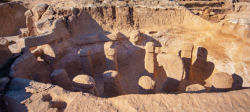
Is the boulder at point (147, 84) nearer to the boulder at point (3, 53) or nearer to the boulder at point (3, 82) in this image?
the boulder at point (3, 82)

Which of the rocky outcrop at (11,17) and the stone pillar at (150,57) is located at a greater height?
the rocky outcrop at (11,17)

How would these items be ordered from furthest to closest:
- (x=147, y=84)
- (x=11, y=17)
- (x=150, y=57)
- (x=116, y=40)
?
(x=11, y=17) < (x=116, y=40) < (x=150, y=57) < (x=147, y=84)

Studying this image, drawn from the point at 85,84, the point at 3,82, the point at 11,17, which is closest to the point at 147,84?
the point at 85,84

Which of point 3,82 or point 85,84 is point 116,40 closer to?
point 85,84

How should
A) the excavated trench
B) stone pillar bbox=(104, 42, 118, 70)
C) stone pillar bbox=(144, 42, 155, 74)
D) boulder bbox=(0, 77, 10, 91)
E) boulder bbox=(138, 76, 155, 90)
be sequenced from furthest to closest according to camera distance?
the excavated trench < stone pillar bbox=(104, 42, 118, 70) < stone pillar bbox=(144, 42, 155, 74) < boulder bbox=(138, 76, 155, 90) < boulder bbox=(0, 77, 10, 91)

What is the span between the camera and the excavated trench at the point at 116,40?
4.82 metres

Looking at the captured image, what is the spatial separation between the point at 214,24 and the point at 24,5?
11.3 metres

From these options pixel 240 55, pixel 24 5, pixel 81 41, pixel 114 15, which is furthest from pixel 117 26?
pixel 24 5

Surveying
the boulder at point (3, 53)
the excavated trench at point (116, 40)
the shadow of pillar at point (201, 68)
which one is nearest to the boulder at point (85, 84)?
the excavated trench at point (116, 40)

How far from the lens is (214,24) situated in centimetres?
475

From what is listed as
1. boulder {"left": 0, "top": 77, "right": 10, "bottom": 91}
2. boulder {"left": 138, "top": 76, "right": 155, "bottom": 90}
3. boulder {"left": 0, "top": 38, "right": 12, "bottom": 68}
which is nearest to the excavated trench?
boulder {"left": 0, "top": 38, "right": 12, "bottom": 68}

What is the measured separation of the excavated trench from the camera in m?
4.82

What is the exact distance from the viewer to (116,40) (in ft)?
18.6

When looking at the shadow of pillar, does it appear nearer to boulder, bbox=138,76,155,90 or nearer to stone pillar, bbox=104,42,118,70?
boulder, bbox=138,76,155,90
